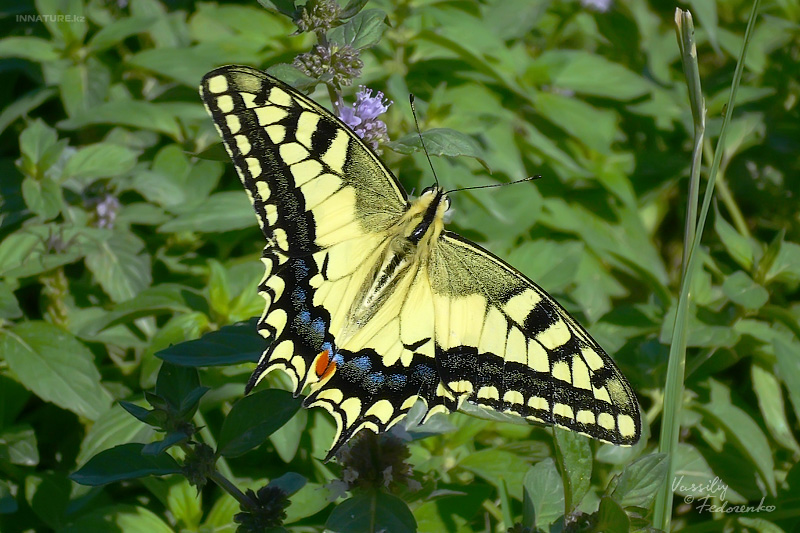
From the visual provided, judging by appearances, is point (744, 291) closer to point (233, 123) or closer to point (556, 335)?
point (556, 335)

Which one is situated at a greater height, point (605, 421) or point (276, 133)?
point (276, 133)

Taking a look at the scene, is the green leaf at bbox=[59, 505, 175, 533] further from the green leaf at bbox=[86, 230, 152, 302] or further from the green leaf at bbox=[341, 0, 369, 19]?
the green leaf at bbox=[341, 0, 369, 19]

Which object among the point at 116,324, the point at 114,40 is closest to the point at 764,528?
the point at 116,324

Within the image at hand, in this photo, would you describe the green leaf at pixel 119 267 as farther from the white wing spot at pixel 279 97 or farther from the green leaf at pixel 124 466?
the white wing spot at pixel 279 97

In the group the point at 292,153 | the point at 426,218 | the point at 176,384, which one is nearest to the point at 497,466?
the point at 426,218

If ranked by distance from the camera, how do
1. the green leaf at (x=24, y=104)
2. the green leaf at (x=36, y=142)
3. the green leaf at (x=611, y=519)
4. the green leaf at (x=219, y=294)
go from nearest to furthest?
the green leaf at (x=611, y=519) < the green leaf at (x=219, y=294) < the green leaf at (x=36, y=142) < the green leaf at (x=24, y=104)

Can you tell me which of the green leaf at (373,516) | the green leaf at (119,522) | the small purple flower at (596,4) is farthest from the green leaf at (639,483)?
the small purple flower at (596,4)
